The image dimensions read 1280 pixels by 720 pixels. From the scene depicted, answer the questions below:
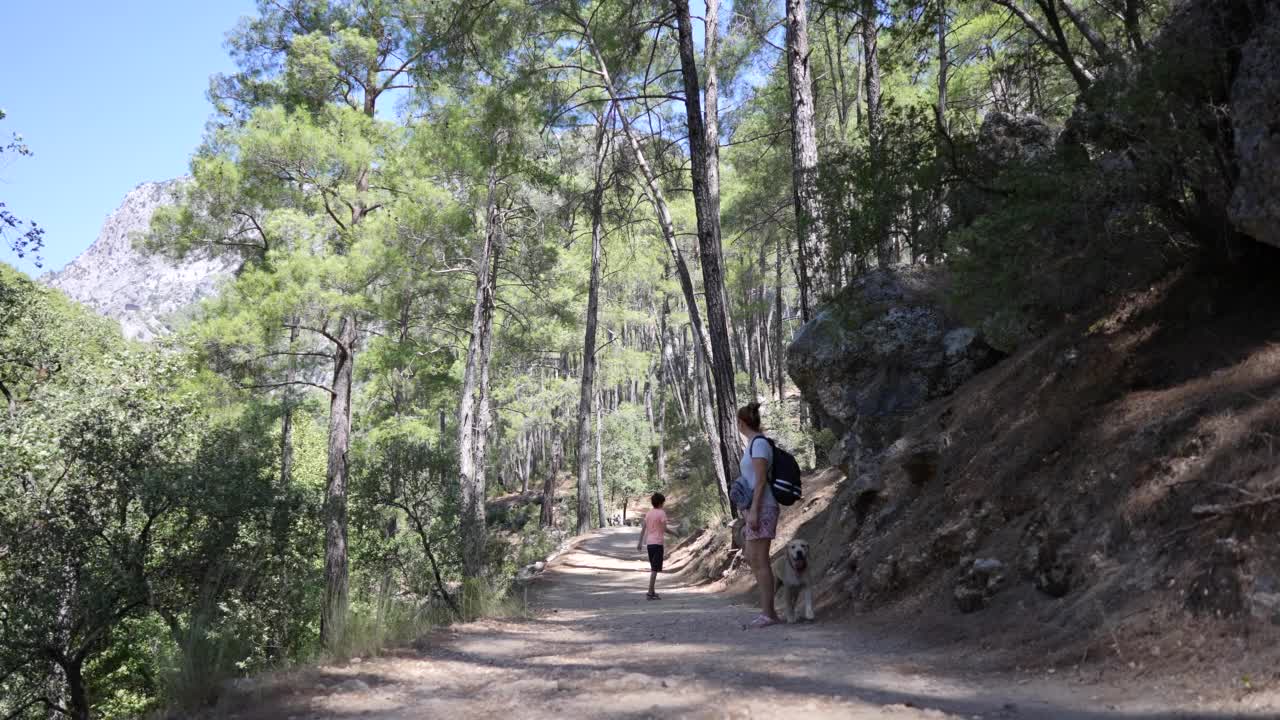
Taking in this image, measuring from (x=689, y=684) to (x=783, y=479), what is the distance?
2909mm

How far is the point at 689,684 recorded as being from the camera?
135 inches

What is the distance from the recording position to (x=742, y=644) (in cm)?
512

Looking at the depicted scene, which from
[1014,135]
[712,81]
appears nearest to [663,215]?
[712,81]

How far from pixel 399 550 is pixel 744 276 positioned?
845 inches

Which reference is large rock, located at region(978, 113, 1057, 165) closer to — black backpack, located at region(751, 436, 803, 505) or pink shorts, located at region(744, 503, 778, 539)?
black backpack, located at region(751, 436, 803, 505)

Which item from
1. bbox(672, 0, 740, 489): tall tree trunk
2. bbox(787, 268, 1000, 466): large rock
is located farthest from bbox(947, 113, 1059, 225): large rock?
bbox(672, 0, 740, 489): tall tree trunk

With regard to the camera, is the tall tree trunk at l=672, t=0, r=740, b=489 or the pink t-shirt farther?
the pink t-shirt

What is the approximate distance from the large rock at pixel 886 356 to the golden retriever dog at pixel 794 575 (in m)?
3.80

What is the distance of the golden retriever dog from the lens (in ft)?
20.7

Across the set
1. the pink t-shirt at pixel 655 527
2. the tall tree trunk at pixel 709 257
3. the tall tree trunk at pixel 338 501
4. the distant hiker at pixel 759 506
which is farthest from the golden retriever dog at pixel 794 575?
the pink t-shirt at pixel 655 527

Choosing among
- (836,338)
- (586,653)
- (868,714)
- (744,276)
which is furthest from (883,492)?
(744,276)

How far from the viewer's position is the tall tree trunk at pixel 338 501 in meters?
5.21

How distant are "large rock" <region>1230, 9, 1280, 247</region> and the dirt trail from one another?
3089 mm

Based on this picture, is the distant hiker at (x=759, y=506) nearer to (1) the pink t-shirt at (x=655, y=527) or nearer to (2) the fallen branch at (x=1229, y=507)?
(2) the fallen branch at (x=1229, y=507)
